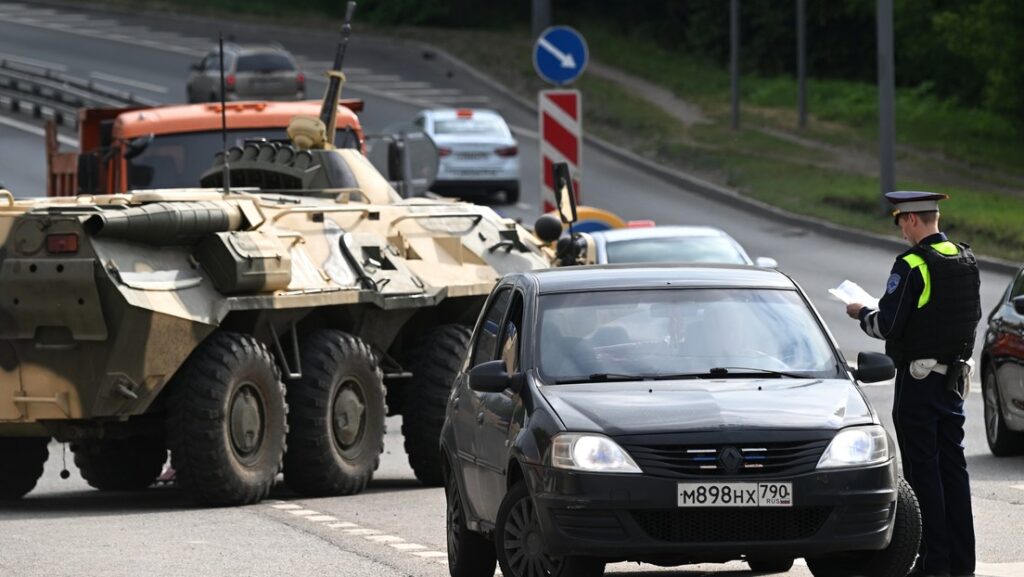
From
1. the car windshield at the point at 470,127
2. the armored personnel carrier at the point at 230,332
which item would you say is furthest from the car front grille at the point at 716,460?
the car windshield at the point at 470,127

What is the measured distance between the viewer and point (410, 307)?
55.8 feet

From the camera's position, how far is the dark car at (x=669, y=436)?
958cm

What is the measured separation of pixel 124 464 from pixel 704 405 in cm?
833

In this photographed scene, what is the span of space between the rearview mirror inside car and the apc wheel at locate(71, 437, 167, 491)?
3354 millimetres

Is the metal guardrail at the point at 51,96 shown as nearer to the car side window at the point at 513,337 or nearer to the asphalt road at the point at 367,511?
the asphalt road at the point at 367,511

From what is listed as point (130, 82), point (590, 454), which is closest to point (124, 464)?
point (590, 454)

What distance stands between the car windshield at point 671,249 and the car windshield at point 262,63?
28969 mm

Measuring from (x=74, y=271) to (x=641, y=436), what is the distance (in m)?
5.67

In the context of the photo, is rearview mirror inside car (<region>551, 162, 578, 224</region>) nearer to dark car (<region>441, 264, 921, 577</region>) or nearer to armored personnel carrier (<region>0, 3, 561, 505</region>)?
armored personnel carrier (<region>0, 3, 561, 505</region>)

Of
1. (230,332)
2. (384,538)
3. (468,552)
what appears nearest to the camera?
(468,552)

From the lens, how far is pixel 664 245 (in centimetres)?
2355

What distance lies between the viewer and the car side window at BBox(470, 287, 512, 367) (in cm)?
1137

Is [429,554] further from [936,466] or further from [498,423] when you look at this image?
[936,466]

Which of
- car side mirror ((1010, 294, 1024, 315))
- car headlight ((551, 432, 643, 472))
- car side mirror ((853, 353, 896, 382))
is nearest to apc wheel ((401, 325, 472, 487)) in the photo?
car side mirror ((1010, 294, 1024, 315))
